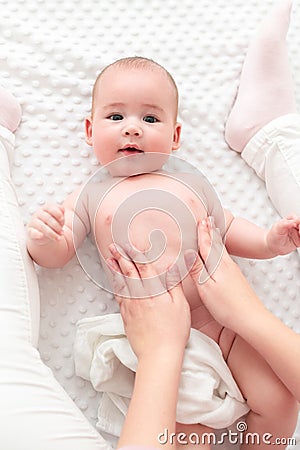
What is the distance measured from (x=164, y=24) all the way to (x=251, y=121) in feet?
0.99

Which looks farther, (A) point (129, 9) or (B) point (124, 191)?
(A) point (129, 9)

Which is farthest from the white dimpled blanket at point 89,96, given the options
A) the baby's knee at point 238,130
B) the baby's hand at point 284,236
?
the baby's hand at point 284,236

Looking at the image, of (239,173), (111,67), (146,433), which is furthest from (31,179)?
(146,433)

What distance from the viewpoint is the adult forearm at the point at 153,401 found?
0.92 m

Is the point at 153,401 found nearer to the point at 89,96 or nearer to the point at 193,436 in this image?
the point at 193,436

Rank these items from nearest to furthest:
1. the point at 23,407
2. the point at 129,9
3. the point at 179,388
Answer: the point at 23,407 < the point at 179,388 < the point at 129,9

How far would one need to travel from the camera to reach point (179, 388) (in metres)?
1.02

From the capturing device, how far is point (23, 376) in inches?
35.4

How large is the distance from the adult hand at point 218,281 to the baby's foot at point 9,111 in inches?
16.0

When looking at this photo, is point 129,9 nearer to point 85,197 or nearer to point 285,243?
point 85,197

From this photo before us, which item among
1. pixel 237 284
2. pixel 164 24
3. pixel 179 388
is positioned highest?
pixel 164 24

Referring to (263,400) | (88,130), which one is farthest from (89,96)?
(263,400)

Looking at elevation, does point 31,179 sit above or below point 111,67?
below

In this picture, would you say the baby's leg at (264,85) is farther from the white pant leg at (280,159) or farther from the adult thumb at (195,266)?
the adult thumb at (195,266)
